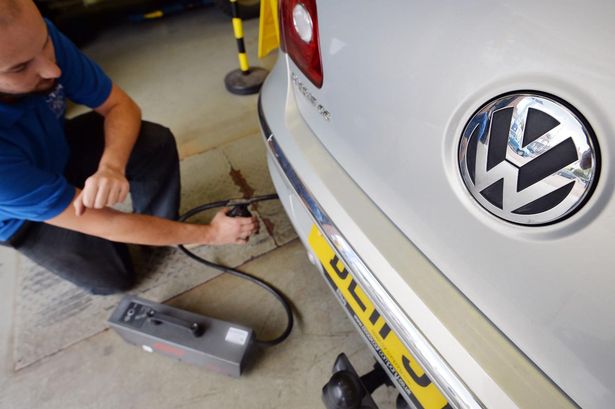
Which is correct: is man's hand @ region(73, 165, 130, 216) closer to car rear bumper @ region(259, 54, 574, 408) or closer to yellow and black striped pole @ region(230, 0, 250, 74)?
car rear bumper @ region(259, 54, 574, 408)

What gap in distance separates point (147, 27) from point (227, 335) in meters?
2.95

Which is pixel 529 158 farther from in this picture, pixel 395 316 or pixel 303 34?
pixel 303 34

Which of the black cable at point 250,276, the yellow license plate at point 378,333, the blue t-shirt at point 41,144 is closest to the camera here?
the yellow license plate at point 378,333

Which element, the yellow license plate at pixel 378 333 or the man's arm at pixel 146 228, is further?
the man's arm at pixel 146 228

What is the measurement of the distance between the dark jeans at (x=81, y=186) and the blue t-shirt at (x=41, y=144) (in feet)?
0.24

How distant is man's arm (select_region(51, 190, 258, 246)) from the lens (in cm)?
90

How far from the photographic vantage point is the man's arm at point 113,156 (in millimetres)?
876

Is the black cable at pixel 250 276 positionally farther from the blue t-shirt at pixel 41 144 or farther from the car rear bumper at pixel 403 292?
the blue t-shirt at pixel 41 144

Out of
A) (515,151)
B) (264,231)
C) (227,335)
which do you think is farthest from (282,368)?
(515,151)

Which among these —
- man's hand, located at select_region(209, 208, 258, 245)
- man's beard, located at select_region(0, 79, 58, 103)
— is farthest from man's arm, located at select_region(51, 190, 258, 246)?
man's beard, located at select_region(0, 79, 58, 103)

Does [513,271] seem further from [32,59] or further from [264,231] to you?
[264,231]

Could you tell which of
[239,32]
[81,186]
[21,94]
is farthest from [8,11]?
[239,32]

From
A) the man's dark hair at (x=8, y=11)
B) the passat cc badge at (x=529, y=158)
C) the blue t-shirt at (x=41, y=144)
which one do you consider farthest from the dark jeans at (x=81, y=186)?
the passat cc badge at (x=529, y=158)

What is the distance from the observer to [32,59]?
0.76 m
